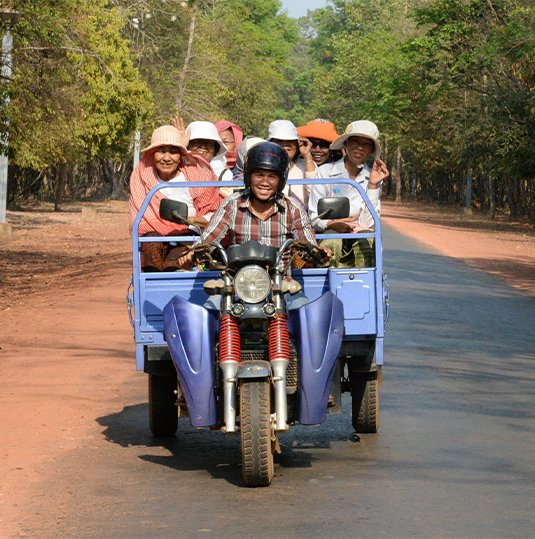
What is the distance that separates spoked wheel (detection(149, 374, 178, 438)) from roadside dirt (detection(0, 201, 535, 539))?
1.35 feet

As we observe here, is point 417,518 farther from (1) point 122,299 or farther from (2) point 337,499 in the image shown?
(1) point 122,299

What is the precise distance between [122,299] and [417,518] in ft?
32.6

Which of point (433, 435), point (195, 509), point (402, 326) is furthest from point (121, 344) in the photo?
point (195, 509)

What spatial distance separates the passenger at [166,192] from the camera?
673 cm

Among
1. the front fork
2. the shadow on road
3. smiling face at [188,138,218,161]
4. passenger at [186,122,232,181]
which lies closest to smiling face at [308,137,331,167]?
passenger at [186,122,232,181]

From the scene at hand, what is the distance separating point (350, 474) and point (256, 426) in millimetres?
812

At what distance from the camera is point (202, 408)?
5477 millimetres

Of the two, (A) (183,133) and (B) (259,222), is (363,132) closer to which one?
(A) (183,133)

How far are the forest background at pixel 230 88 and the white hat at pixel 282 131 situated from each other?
897 cm

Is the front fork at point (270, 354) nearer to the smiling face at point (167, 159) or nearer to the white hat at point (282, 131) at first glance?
the smiling face at point (167, 159)

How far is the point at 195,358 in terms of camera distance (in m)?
5.47

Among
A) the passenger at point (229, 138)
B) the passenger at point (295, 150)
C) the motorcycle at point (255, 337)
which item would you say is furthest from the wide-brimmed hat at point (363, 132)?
the passenger at point (229, 138)

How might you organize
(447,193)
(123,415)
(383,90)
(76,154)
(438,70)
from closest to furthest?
(123,415), (438,70), (76,154), (383,90), (447,193)

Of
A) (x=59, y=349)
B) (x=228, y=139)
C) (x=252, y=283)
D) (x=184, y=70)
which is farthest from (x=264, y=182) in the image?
(x=184, y=70)
